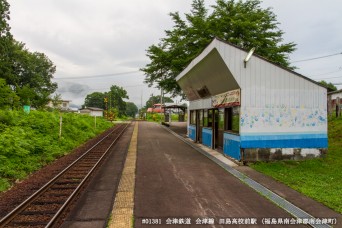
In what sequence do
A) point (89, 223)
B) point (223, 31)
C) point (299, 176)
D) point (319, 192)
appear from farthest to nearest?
point (223, 31)
point (299, 176)
point (319, 192)
point (89, 223)

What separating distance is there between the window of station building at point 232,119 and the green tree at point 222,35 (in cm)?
1326

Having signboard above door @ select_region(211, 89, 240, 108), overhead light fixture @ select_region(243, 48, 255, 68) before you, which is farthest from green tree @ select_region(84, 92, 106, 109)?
overhead light fixture @ select_region(243, 48, 255, 68)

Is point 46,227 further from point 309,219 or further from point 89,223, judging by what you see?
point 309,219

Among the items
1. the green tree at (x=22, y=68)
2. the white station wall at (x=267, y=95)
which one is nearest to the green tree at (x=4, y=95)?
the green tree at (x=22, y=68)

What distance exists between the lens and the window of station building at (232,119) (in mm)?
13867

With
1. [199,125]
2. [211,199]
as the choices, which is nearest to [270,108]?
[211,199]

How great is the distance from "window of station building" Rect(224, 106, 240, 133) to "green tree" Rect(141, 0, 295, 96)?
1326 cm

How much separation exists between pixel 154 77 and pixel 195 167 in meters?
22.7

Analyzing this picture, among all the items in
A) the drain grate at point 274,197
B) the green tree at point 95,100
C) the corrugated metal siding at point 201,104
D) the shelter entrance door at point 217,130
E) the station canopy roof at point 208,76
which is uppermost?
the green tree at point 95,100

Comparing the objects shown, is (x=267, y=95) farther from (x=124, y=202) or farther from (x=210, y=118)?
(x=124, y=202)

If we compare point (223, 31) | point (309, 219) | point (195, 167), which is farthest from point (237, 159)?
point (223, 31)

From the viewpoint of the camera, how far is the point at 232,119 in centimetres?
1489

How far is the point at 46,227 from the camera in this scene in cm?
555

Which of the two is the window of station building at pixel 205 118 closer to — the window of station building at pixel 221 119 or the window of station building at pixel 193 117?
the window of station building at pixel 221 119
